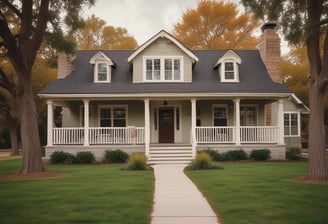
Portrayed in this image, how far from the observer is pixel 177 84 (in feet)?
75.0

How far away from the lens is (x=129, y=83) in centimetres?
2331

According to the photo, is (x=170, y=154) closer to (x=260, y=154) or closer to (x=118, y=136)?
(x=118, y=136)

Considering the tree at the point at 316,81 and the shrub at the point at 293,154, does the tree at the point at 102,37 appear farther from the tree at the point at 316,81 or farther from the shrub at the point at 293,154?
the tree at the point at 316,81

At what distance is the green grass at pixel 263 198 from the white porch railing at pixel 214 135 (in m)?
7.76

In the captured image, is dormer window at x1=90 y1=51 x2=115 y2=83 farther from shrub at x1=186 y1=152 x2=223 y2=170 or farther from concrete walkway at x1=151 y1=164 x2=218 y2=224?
→ concrete walkway at x1=151 y1=164 x2=218 y2=224

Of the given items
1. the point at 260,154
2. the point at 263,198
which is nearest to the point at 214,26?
the point at 260,154

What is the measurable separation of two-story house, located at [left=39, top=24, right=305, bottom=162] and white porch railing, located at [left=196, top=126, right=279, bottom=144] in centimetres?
6

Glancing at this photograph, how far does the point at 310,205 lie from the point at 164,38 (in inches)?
648

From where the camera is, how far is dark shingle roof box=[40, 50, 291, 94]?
21.6 metres

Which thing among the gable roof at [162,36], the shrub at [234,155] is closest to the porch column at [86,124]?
the gable roof at [162,36]

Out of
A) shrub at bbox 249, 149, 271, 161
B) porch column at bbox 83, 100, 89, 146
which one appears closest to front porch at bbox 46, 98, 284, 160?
porch column at bbox 83, 100, 89, 146

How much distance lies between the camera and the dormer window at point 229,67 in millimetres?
23250

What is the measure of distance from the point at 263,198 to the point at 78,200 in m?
4.42

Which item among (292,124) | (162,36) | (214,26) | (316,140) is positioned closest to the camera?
(316,140)
